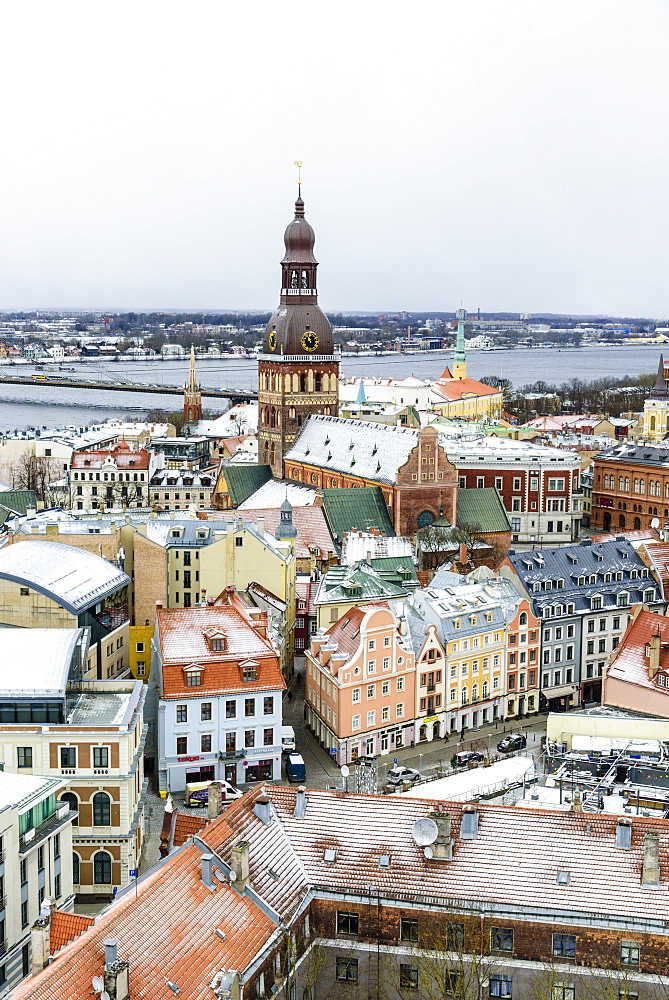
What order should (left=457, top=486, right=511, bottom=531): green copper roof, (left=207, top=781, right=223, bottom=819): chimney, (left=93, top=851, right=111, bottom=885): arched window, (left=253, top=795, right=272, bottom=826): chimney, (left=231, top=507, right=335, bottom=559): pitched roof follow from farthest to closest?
(left=457, top=486, right=511, bottom=531): green copper roof → (left=231, top=507, right=335, bottom=559): pitched roof → (left=93, top=851, right=111, bottom=885): arched window → (left=207, top=781, right=223, bottom=819): chimney → (left=253, top=795, right=272, bottom=826): chimney

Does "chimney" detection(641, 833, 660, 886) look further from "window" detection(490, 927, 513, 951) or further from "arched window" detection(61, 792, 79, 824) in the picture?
"arched window" detection(61, 792, 79, 824)

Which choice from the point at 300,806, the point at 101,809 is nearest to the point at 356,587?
the point at 101,809

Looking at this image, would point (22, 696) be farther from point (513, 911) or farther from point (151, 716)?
point (513, 911)

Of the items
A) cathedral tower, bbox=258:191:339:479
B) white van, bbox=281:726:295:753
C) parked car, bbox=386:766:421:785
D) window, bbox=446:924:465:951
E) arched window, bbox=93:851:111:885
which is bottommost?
parked car, bbox=386:766:421:785

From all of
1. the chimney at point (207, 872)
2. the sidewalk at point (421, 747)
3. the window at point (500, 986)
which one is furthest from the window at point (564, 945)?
the sidewalk at point (421, 747)

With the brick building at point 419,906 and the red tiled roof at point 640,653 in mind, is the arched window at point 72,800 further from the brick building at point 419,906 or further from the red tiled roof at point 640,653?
the red tiled roof at point 640,653

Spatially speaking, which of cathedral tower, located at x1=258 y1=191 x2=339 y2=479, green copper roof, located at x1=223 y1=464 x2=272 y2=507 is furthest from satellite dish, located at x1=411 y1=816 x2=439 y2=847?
cathedral tower, located at x1=258 y1=191 x2=339 y2=479
